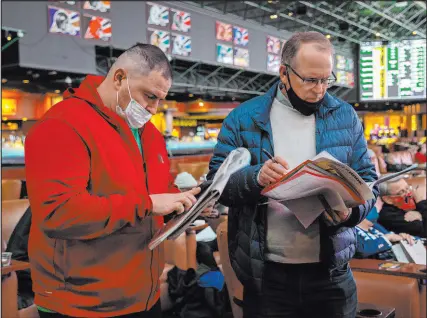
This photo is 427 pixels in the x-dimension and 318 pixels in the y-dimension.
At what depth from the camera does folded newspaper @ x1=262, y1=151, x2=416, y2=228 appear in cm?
155

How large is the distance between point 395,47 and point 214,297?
13.3 metres

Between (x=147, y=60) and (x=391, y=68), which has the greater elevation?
(x=391, y=68)

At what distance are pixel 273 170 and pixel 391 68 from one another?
15314mm

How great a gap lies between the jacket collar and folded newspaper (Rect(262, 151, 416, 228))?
11.9 inches

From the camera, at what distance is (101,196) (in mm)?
1498

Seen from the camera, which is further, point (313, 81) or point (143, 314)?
point (313, 81)

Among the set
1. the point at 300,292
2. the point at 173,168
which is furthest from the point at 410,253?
the point at 173,168

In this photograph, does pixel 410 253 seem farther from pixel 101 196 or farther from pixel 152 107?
pixel 101 196

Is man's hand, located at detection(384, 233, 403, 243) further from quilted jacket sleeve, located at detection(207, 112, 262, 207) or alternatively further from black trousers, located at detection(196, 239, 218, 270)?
quilted jacket sleeve, located at detection(207, 112, 262, 207)

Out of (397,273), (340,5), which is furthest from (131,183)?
(340,5)

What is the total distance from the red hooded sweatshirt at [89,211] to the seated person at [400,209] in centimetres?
354

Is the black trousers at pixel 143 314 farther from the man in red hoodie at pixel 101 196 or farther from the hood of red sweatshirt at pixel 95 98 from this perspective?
the hood of red sweatshirt at pixel 95 98

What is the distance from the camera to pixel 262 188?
70.3 inches

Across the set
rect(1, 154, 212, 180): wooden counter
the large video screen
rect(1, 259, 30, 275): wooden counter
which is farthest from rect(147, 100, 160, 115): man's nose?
the large video screen
